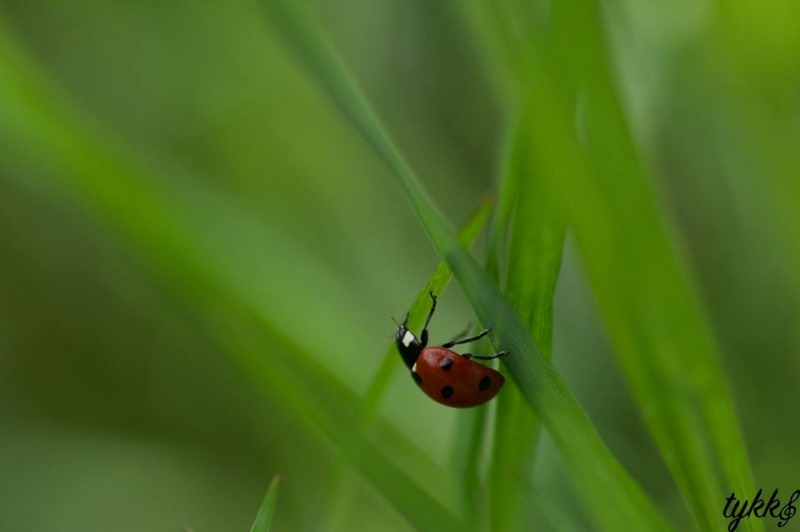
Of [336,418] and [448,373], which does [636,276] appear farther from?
[448,373]

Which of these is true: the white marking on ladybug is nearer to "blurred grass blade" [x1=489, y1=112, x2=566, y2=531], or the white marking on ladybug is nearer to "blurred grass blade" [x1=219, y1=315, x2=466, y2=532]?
"blurred grass blade" [x1=219, y1=315, x2=466, y2=532]

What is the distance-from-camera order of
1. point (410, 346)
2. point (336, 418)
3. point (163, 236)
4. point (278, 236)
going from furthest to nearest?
1. point (278, 236)
2. point (410, 346)
3. point (163, 236)
4. point (336, 418)

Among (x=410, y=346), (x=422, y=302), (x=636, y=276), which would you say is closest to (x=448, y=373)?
(x=410, y=346)

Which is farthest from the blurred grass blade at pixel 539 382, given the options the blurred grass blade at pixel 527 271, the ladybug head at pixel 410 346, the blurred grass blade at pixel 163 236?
the ladybug head at pixel 410 346

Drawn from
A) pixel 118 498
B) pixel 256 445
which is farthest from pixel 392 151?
pixel 118 498

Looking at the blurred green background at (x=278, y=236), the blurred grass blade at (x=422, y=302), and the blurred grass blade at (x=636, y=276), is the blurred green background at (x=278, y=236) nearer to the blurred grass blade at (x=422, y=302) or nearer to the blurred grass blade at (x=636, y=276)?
the blurred grass blade at (x=422, y=302)

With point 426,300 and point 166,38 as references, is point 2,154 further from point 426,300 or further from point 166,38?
point 426,300

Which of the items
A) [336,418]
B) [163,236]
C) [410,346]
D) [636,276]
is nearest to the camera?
[636,276]
